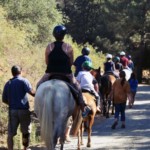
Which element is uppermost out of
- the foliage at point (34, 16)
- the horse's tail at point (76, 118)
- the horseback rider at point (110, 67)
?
the foliage at point (34, 16)

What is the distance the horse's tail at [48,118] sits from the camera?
9.37 metres

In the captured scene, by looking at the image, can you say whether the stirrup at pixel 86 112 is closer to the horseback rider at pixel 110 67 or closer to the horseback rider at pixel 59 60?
the horseback rider at pixel 59 60

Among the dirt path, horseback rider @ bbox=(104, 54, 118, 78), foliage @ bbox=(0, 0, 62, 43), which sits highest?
foliage @ bbox=(0, 0, 62, 43)

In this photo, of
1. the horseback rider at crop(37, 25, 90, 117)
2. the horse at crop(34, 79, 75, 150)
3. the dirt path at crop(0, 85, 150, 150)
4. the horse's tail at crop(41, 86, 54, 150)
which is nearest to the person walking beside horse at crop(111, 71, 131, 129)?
the dirt path at crop(0, 85, 150, 150)

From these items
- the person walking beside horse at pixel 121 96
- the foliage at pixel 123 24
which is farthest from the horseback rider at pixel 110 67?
the foliage at pixel 123 24

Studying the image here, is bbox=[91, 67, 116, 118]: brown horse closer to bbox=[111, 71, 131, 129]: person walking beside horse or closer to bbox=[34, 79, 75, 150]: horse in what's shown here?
bbox=[111, 71, 131, 129]: person walking beside horse

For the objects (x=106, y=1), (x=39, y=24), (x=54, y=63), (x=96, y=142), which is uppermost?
(x=106, y=1)

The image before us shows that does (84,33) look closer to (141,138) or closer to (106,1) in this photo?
(106,1)

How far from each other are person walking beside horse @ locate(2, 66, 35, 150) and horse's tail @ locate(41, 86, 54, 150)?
1.73m

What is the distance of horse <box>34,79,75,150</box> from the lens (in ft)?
30.8

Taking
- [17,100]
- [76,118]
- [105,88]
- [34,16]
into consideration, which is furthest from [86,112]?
[34,16]

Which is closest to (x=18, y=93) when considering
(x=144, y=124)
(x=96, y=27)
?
(x=144, y=124)

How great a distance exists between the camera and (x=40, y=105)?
31.3ft

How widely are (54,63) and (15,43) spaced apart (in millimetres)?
12271
